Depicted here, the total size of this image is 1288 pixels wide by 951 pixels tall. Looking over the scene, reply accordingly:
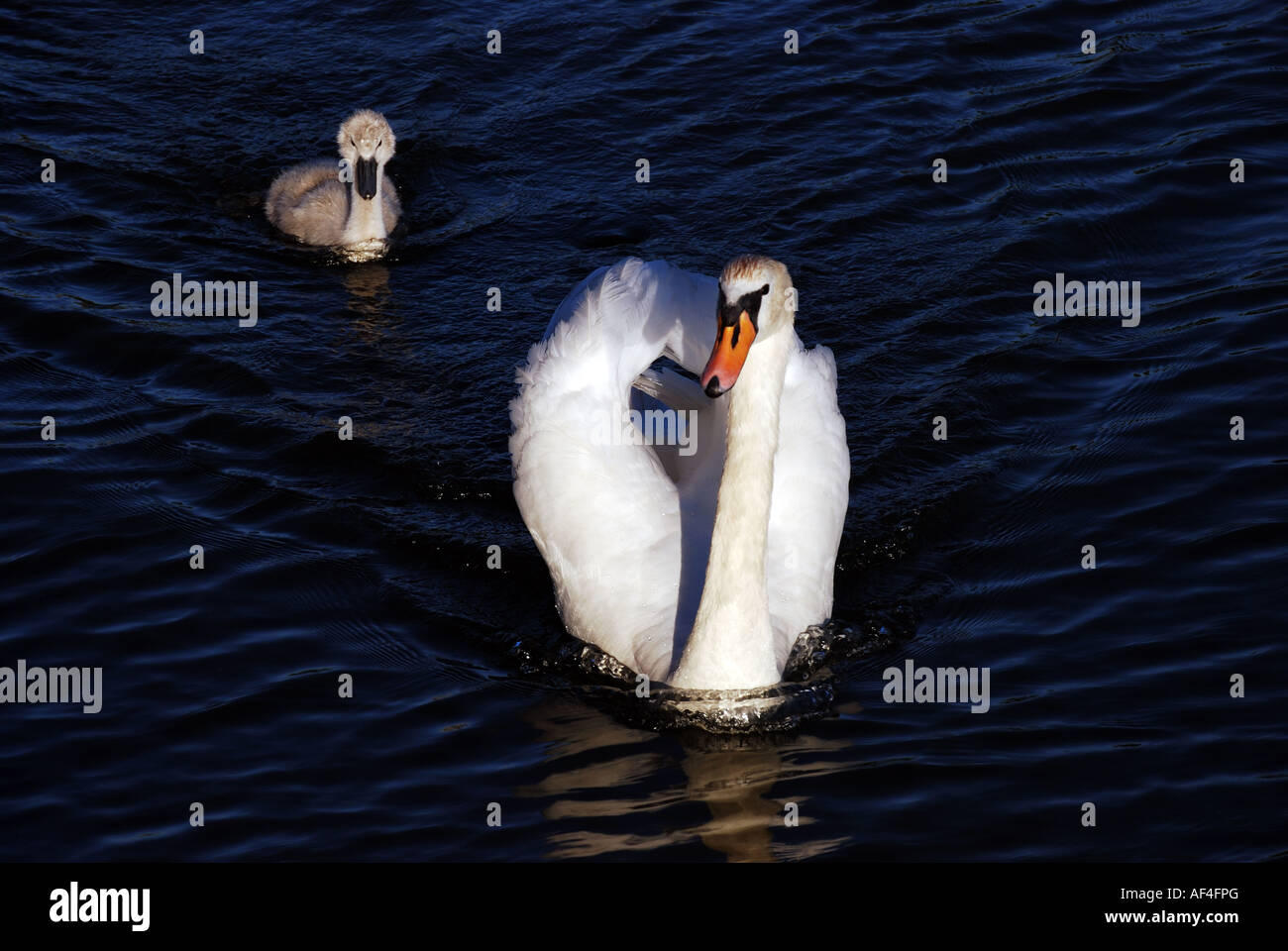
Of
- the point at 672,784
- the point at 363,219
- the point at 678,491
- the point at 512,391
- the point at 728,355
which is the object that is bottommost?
the point at 672,784

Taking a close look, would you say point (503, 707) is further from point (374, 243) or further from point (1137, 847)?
point (374, 243)

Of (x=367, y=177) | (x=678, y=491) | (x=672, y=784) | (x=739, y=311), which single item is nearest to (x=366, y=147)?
(x=367, y=177)

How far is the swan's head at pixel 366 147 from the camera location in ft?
39.7

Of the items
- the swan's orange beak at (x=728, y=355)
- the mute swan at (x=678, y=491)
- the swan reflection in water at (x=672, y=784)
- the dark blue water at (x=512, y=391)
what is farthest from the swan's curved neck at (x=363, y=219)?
the swan's orange beak at (x=728, y=355)

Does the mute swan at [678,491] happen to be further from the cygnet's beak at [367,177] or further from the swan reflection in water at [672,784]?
the cygnet's beak at [367,177]

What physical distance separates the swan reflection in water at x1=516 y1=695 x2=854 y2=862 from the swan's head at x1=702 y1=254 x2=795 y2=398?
1.67 m

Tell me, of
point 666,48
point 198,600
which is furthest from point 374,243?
point 198,600

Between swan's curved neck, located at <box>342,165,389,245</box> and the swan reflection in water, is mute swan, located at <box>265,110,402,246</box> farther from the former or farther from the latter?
the swan reflection in water

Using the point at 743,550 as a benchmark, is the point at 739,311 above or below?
above

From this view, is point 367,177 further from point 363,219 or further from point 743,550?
point 743,550

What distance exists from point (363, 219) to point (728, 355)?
228 inches

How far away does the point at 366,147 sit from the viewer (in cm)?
1234

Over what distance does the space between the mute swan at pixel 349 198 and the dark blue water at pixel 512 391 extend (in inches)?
8.9
